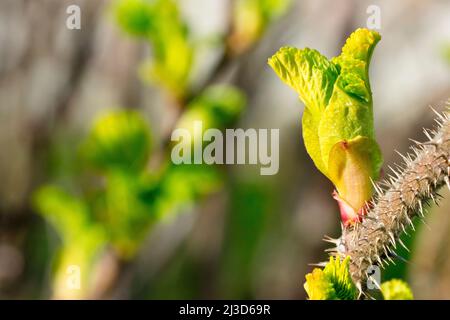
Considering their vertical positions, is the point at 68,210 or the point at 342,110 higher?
the point at 68,210

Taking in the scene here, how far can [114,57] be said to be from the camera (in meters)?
1.90

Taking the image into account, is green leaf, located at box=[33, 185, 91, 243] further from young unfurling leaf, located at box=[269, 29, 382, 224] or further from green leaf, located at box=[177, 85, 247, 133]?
young unfurling leaf, located at box=[269, 29, 382, 224]

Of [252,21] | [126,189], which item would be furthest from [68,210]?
[252,21]

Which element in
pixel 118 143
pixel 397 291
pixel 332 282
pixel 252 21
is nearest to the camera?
pixel 332 282

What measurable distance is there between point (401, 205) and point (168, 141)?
0.94 meters

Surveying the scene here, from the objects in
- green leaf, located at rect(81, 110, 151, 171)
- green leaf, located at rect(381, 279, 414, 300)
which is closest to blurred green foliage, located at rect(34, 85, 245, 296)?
green leaf, located at rect(81, 110, 151, 171)

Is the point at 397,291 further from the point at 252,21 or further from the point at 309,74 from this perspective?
the point at 252,21

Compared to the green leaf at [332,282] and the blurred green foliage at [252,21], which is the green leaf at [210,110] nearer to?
the blurred green foliage at [252,21]

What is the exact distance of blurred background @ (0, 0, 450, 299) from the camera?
143 centimetres

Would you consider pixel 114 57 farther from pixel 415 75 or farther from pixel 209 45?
pixel 415 75

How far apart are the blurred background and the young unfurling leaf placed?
32.4 inches

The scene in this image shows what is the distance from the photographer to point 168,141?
142 centimetres

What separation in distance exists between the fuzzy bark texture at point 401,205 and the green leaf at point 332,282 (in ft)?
0.04
